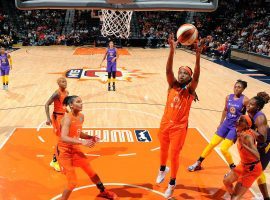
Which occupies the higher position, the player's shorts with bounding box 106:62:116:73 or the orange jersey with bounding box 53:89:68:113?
the orange jersey with bounding box 53:89:68:113

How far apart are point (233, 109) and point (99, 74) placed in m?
10.4

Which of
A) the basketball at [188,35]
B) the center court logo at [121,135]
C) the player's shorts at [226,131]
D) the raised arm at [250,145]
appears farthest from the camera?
the center court logo at [121,135]

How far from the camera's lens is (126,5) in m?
4.90

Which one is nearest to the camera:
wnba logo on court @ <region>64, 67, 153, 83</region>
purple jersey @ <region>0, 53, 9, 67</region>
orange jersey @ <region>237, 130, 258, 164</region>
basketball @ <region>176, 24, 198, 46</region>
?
orange jersey @ <region>237, 130, 258, 164</region>

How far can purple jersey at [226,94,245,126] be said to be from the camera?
5.49 m

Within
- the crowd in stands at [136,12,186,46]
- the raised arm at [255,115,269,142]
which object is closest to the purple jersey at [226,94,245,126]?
the raised arm at [255,115,269,142]

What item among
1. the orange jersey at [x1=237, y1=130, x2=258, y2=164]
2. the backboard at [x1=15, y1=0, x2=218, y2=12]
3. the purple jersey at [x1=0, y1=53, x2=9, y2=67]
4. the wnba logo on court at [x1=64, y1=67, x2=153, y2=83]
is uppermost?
the backboard at [x1=15, y1=0, x2=218, y2=12]

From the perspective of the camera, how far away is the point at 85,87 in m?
12.6

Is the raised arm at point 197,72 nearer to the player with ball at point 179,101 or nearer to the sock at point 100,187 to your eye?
the player with ball at point 179,101

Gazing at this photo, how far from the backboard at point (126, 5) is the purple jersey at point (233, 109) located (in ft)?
5.19

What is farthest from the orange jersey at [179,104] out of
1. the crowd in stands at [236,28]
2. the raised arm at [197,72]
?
the crowd in stands at [236,28]

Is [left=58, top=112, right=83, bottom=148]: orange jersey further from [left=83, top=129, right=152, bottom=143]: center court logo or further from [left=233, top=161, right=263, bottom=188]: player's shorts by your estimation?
[left=83, top=129, right=152, bottom=143]: center court logo

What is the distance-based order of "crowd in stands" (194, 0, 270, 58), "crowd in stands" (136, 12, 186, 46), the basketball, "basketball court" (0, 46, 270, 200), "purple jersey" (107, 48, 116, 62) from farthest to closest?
1. "crowd in stands" (136, 12, 186, 46)
2. "crowd in stands" (194, 0, 270, 58)
3. "purple jersey" (107, 48, 116, 62)
4. "basketball court" (0, 46, 270, 200)
5. the basketball

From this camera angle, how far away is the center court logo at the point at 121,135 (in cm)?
722
